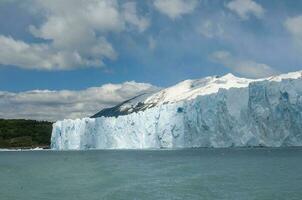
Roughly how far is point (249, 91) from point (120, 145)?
2119cm

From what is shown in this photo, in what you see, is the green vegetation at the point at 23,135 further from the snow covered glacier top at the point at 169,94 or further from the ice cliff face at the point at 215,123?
the ice cliff face at the point at 215,123

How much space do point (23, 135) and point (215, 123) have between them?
266 feet

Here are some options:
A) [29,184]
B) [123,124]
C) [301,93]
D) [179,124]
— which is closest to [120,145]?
[123,124]

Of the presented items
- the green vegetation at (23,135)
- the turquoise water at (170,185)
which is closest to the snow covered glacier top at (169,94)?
the green vegetation at (23,135)

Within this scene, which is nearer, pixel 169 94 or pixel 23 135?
pixel 23 135

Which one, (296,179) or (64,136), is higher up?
(64,136)

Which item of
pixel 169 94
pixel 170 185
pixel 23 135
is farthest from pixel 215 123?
pixel 169 94

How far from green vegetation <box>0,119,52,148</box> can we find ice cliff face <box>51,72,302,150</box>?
50.2 meters

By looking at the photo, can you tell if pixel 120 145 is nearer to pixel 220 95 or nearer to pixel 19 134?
pixel 220 95

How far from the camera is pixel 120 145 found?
236ft

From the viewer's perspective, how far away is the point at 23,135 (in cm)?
13112

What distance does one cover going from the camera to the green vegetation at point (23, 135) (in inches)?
4966

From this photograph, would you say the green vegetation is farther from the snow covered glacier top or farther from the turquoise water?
the turquoise water

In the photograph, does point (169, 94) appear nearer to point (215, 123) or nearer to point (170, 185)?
point (215, 123)
